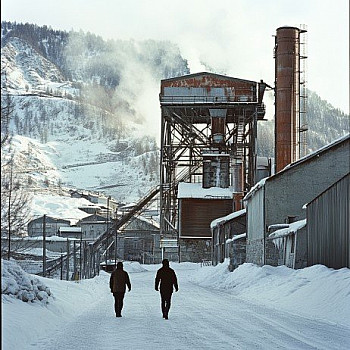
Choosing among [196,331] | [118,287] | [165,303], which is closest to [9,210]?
[118,287]

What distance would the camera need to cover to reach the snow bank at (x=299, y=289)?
20.7m

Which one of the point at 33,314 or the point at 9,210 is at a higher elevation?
the point at 9,210

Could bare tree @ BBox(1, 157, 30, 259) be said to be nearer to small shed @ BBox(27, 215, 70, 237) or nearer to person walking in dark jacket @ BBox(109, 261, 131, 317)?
person walking in dark jacket @ BBox(109, 261, 131, 317)

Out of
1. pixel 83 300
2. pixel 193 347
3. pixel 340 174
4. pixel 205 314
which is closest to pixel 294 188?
pixel 340 174

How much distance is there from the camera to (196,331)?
16281mm

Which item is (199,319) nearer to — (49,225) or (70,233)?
(70,233)

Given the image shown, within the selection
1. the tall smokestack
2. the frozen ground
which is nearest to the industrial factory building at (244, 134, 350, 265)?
the frozen ground

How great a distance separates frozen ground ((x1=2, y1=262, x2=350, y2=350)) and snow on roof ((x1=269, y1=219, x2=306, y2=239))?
3183 mm

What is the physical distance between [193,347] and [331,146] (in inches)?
1022

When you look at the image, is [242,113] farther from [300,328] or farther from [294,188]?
[300,328]

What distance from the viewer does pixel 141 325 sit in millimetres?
17625

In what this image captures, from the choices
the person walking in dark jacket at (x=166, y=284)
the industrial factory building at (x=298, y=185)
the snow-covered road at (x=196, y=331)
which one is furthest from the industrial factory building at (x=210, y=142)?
the person walking in dark jacket at (x=166, y=284)

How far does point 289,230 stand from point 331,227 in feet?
22.3

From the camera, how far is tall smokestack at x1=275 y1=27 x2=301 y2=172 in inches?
2298
